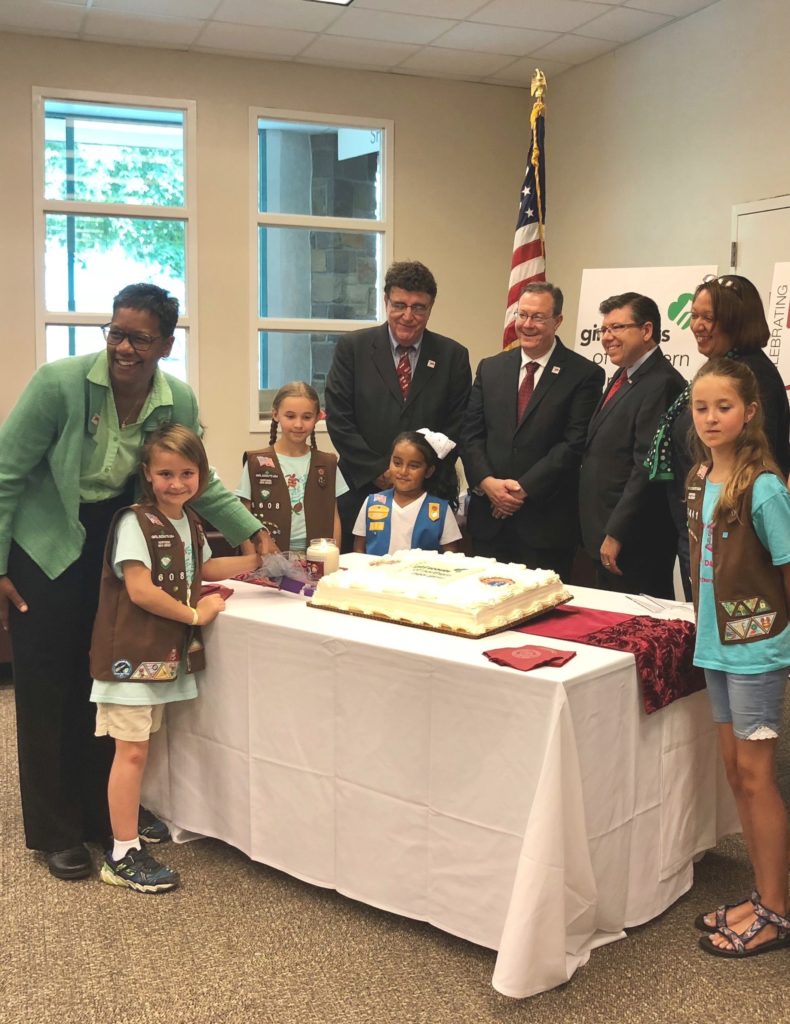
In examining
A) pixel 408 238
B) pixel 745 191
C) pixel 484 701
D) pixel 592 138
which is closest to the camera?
pixel 484 701

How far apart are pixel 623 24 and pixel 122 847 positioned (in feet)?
16.9

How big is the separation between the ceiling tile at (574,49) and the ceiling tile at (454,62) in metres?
0.27

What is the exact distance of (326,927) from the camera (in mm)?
2305

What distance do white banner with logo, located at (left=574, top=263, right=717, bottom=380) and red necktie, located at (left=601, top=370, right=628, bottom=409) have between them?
1821 mm

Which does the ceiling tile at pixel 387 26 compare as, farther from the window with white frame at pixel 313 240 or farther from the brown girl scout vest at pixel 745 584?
the brown girl scout vest at pixel 745 584

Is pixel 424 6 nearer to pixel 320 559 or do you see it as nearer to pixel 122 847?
pixel 320 559

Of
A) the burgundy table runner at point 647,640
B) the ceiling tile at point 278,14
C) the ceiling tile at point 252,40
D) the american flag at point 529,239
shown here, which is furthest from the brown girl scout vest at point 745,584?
the ceiling tile at point 252,40

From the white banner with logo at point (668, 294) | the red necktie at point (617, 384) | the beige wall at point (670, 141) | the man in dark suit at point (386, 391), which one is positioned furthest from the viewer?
the white banner with logo at point (668, 294)

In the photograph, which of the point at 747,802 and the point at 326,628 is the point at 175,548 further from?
the point at 747,802

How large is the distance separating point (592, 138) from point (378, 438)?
3583 mm

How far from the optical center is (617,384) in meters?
3.47

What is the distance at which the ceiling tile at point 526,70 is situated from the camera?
6352 millimetres

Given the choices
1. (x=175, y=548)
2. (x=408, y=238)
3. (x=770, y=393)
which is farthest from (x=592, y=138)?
(x=175, y=548)

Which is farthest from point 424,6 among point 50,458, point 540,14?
point 50,458
